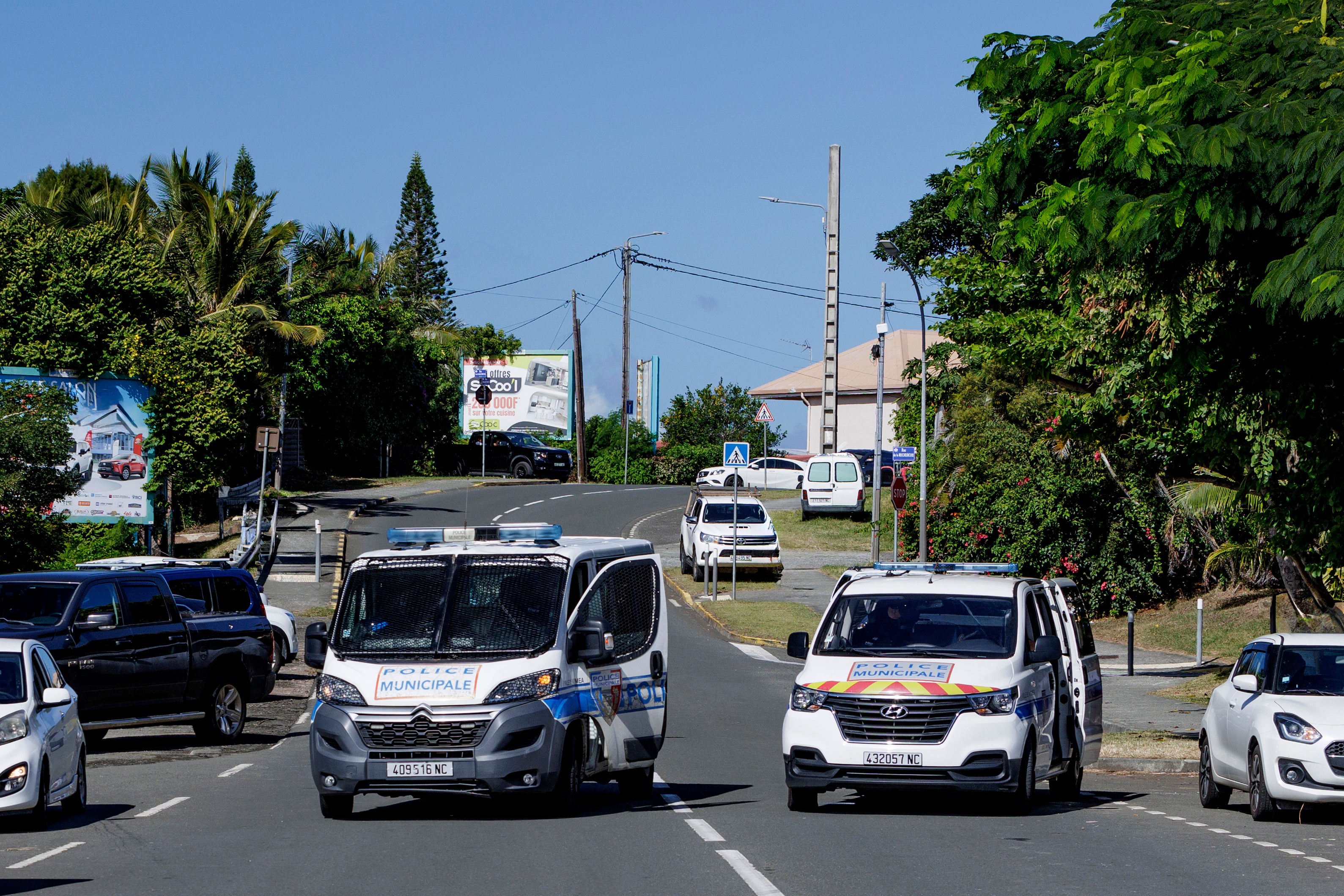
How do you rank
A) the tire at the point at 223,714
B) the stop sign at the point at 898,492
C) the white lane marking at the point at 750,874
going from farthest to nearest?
the stop sign at the point at 898,492, the tire at the point at 223,714, the white lane marking at the point at 750,874

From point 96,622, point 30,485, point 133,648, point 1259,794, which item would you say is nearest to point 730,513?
point 30,485

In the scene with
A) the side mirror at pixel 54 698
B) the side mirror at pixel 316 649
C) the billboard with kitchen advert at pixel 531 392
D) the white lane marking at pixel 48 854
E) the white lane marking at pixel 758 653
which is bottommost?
the white lane marking at pixel 758 653

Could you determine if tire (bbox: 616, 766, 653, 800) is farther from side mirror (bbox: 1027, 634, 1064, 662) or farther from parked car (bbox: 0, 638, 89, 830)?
parked car (bbox: 0, 638, 89, 830)

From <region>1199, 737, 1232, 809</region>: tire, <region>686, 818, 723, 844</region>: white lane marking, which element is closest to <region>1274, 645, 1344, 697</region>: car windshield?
<region>1199, 737, 1232, 809</region>: tire

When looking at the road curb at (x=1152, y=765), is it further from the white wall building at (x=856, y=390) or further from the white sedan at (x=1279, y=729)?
the white wall building at (x=856, y=390)

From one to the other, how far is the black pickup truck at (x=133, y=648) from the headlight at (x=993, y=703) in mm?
8902

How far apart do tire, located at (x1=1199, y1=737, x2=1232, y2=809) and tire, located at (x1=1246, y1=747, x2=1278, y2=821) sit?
2.24 ft

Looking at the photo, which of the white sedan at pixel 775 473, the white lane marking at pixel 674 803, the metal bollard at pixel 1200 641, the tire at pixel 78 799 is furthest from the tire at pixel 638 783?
the white sedan at pixel 775 473

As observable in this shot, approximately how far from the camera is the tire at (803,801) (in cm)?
1228

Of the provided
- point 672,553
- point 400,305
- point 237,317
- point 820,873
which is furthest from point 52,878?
point 400,305

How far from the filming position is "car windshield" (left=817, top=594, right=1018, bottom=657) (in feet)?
41.1

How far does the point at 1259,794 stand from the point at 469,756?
6.28 meters

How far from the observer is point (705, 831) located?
11.2 meters

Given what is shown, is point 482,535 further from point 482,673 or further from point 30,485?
point 30,485
